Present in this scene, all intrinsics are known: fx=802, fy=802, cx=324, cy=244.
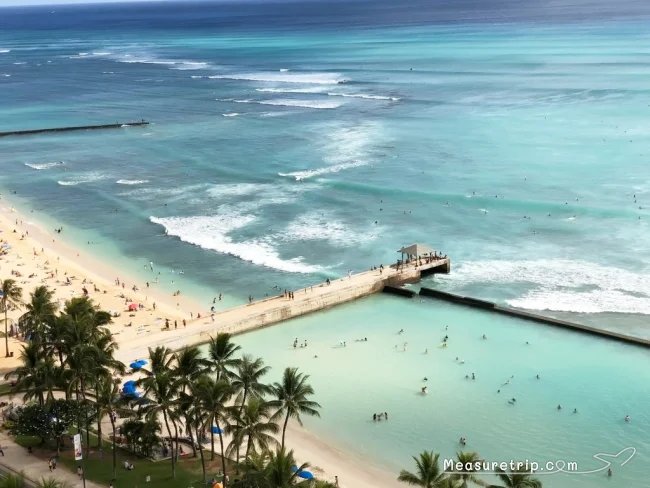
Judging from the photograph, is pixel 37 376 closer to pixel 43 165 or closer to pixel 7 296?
pixel 7 296

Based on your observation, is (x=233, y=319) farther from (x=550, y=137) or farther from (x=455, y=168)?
(x=550, y=137)

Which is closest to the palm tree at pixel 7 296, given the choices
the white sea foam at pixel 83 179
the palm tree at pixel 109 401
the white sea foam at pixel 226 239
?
the palm tree at pixel 109 401

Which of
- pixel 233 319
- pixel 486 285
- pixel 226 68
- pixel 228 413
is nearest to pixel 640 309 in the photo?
pixel 486 285

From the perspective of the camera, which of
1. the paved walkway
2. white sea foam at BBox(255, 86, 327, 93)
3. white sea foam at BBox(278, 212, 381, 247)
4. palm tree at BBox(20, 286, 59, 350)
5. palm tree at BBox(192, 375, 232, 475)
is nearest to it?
palm tree at BBox(192, 375, 232, 475)

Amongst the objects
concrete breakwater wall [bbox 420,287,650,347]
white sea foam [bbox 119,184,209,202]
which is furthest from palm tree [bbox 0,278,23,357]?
white sea foam [bbox 119,184,209,202]

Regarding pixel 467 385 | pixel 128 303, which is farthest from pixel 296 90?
pixel 467 385

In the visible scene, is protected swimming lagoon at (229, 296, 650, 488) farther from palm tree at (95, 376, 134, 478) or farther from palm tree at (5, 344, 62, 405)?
palm tree at (5, 344, 62, 405)

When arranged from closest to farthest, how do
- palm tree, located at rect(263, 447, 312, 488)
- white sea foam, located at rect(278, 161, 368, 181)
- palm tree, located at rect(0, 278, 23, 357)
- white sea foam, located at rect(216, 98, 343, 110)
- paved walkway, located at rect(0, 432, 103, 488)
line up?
palm tree, located at rect(263, 447, 312, 488) → paved walkway, located at rect(0, 432, 103, 488) → palm tree, located at rect(0, 278, 23, 357) → white sea foam, located at rect(278, 161, 368, 181) → white sea foam, located at rect(216, 98, 343, 110)

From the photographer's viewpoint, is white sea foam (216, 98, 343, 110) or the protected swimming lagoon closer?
the protected swimming lagoon
